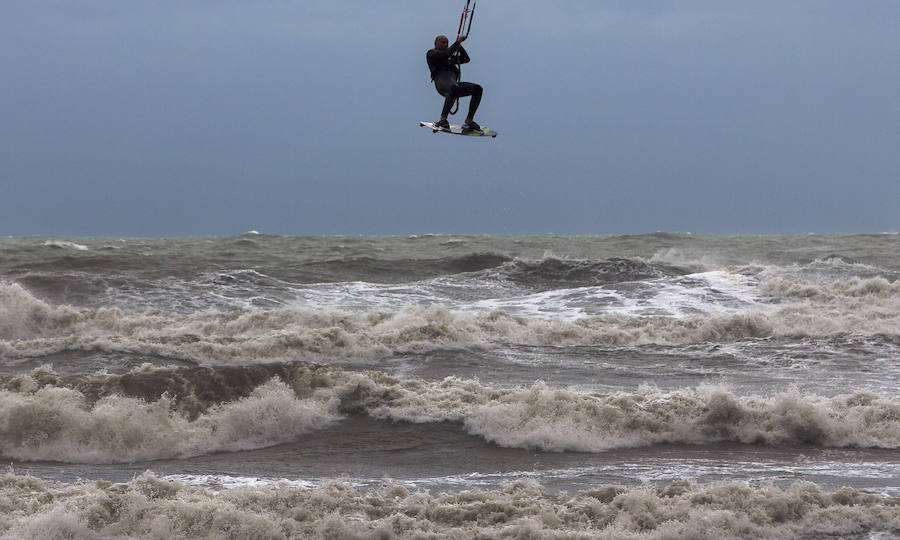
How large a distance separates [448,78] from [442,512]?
21.3 ft

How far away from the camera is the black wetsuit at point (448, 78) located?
11.4 metres

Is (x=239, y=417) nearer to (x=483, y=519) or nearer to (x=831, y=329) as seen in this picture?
(x=483, y=519)

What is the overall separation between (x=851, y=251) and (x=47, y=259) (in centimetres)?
2223

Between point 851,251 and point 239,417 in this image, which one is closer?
point 239,417

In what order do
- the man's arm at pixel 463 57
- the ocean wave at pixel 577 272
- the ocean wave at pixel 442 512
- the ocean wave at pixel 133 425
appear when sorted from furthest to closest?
the ocean wave at pixel 577 272, the man's arm at pixel 463 57, the ocean wave at pixel 133 425, the ocean wave at pixel 442 512

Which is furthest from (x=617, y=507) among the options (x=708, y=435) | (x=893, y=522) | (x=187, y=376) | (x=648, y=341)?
(x=648, y=341)

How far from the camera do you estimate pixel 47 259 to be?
72.0 ft

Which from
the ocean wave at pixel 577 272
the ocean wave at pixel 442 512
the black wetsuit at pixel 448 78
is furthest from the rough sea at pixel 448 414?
the black wetsuit at pixel 448 78

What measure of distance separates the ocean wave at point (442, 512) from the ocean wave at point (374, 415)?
5.51 ft

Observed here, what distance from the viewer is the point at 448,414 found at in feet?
30.8

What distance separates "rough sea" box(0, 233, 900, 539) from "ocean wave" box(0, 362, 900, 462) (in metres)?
0.02

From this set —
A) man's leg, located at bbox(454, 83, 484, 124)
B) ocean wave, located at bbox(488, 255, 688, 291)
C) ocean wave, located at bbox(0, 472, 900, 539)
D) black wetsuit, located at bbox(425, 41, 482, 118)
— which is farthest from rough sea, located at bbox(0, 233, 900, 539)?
black wetsuit, located at bbox(425, 41, 482, 118)

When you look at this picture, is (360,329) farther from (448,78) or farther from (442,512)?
(442,512)

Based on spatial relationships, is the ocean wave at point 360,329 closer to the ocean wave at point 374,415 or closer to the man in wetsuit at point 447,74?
the ocean wave at point 374,415
